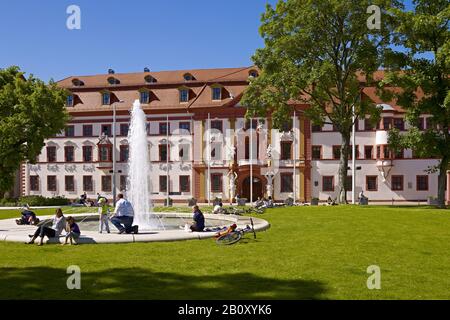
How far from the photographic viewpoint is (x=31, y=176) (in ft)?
191

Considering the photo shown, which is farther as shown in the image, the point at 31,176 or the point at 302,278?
the point at 31,176

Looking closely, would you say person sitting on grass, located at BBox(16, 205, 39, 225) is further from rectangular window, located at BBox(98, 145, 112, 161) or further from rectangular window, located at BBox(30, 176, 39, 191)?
rectangular window, located at BBox(30, 176, 39, 191)

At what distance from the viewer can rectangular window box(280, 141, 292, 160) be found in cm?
5219

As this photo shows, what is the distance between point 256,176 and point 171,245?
36.6 meters

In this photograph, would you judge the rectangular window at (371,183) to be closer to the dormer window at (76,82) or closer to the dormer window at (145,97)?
the dormer window at (145,97)

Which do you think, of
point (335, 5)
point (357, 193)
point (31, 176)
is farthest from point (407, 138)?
point (31, 176)

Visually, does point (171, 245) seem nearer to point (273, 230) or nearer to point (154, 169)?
point (273, 230)

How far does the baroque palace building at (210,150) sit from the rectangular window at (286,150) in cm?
11

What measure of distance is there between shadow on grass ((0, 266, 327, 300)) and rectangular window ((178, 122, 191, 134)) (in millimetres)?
42867

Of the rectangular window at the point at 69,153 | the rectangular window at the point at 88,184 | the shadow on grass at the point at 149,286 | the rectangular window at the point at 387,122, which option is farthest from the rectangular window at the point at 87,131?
the shadow on grass at the point at 149,286

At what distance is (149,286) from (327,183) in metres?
43.3

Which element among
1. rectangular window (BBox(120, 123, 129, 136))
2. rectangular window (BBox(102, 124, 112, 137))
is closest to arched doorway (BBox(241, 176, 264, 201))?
rectangular window (BBox(120, 123, 129, 136))
